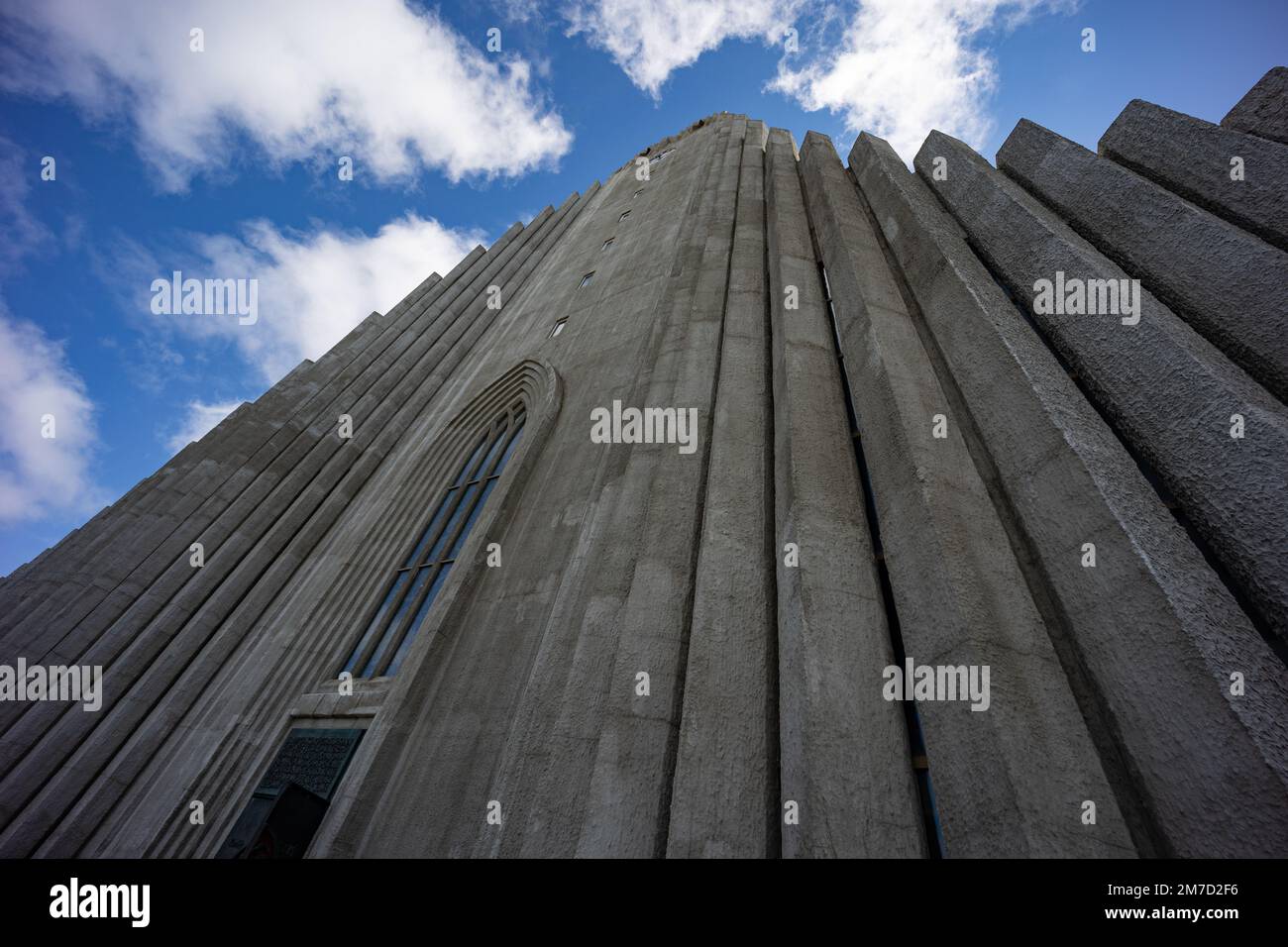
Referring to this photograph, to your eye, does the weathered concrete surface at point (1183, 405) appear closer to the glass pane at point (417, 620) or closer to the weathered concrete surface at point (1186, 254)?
the weathered concrete surface at point (1186, 254)

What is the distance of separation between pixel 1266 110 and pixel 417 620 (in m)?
11.3

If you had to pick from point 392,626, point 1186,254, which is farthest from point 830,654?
point 392,626

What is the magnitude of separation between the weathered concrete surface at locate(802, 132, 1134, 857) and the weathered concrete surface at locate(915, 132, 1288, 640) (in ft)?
3.37

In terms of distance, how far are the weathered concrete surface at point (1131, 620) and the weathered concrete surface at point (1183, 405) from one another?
0.65 feet

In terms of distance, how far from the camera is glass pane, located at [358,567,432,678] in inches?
332

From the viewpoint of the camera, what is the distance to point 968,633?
3062 millimetres

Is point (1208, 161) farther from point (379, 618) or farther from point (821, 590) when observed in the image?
point (379, 618)

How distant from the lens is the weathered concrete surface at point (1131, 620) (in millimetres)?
2334

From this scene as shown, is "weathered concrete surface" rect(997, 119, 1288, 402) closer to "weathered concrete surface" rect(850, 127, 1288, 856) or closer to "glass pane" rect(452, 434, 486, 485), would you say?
"weathered concrete surface" rect(850, 127, 1288, 856)

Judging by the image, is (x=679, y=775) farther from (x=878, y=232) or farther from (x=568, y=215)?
(x=568, y=215)

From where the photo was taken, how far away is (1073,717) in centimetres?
281

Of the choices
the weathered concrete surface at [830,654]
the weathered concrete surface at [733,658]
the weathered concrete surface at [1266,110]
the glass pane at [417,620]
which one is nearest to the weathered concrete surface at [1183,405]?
the weathered concrete surface at [1266,110]
